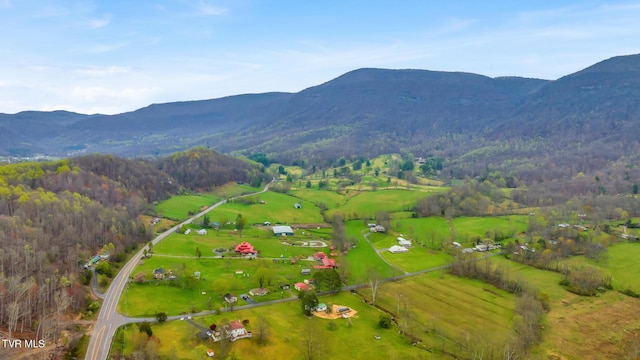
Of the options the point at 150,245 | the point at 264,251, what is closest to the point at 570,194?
the point at 264,251

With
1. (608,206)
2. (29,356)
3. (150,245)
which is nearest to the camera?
(29,356)

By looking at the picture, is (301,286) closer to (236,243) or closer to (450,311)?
(450,311)

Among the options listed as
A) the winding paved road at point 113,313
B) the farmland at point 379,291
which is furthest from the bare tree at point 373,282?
the winding paved road at point 113,313

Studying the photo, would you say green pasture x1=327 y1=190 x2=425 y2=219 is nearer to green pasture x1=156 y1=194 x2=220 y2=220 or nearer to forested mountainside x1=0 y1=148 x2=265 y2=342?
green pasture x1=156 y1=194 x2=220 y2=220

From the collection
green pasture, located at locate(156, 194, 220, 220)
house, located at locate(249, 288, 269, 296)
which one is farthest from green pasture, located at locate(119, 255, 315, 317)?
green pasture, located at locate(156, 194, 220, 220)

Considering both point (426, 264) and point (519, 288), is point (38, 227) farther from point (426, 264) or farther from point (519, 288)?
point (519, 288)

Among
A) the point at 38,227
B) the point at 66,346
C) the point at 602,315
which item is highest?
the point at 38,227

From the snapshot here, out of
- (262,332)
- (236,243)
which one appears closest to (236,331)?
(262,332)
